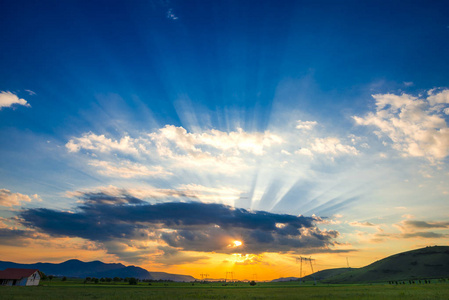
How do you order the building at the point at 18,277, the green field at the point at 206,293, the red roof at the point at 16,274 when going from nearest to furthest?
the green field at the point at 206,293
the building at the point at 18,277
the red roof at the point at 16,274

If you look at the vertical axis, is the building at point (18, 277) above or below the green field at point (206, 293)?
above

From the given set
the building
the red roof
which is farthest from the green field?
the red roof

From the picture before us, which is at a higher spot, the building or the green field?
the building

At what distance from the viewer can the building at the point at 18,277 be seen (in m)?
109

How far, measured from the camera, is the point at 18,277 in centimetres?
11038

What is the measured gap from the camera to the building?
109062 mm

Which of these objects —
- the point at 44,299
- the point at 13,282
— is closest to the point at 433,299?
the point at 44,299

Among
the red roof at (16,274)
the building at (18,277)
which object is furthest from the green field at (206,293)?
the red roof at (16,274)

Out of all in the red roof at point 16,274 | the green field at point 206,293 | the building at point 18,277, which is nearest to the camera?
the green field at point 206,293

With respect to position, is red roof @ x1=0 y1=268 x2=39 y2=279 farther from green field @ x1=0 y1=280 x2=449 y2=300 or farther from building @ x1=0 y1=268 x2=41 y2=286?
green field @ x1=0 y1=280 x2=449 y2=300

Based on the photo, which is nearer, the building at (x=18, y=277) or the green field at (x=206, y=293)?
the green field at (x=206, y=293)

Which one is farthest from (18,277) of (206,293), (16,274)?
(206,293)

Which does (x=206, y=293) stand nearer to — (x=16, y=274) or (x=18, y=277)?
(x=18, y=277)

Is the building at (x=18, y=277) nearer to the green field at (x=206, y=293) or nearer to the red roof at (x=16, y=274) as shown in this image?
the red roof at (x=16, y=274)
